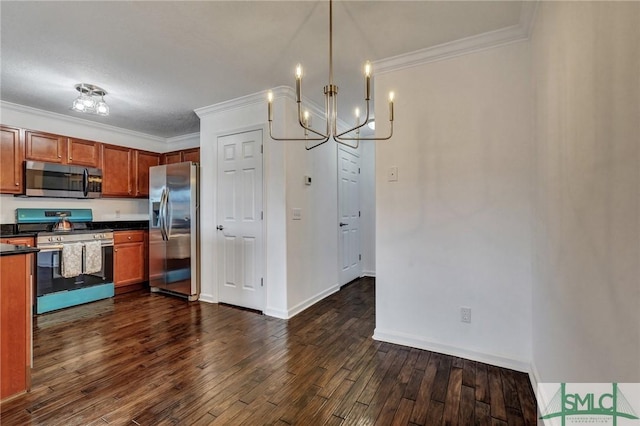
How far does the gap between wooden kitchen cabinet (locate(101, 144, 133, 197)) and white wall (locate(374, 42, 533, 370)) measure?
401cm

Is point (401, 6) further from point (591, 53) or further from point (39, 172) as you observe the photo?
point (39, 172)

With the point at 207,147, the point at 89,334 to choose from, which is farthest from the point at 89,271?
the point at 207,147

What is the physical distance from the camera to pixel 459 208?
227 cm

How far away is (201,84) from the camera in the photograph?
117 inches

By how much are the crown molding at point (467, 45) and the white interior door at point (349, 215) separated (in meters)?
1.86

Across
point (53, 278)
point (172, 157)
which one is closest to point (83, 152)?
point (172, 157)

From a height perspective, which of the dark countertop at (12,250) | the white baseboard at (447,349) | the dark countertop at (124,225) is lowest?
the white baseboard at (447,349)

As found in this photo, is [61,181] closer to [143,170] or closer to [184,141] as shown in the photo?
[143,170]

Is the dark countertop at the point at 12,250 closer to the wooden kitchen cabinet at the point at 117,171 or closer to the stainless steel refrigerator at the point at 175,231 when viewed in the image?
the stainless steel refrigerator at the point at 175,231

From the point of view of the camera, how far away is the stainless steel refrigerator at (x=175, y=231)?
12.4ft

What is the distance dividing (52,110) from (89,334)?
301cm

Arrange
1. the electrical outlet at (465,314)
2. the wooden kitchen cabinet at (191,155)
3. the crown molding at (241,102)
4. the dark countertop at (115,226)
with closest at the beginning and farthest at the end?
the electrical outlet at (465,314), the crown molding at (241,102), the dark countertop at (115,226), the wooden kitchen cabinet at (191,155)

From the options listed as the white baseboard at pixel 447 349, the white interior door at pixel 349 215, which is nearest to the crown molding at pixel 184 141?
the white interior door at pixel 349 215

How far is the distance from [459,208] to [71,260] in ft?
14.2
